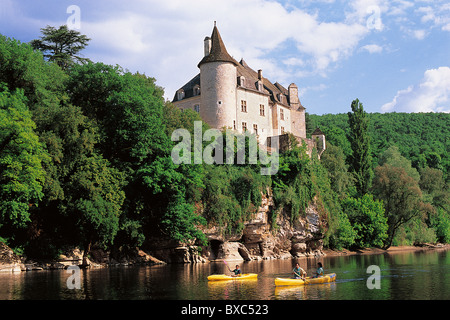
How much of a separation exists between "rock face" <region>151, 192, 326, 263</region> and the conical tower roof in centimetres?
1832

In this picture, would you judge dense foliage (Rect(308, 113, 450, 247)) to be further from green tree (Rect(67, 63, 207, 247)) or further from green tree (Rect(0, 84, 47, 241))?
green tree (Rect(0, 84, 47, 241))

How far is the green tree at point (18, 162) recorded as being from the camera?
31.3 m

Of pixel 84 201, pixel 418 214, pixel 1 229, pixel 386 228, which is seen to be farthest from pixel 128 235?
pixel 418 214

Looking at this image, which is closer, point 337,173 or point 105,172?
point 105,172

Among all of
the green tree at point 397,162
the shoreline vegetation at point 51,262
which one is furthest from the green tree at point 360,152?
the shoreline vegetation at point 51,262

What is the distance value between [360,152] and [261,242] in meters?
28.0

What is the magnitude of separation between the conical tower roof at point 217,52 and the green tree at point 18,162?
2938 cm

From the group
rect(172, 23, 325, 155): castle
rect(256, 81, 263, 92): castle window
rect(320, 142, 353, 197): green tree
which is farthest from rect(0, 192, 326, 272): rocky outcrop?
rect(256, 81, 263, 92): castle window

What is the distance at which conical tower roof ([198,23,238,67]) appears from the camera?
57906mm

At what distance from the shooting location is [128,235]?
41188 mm

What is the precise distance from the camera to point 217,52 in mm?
58344

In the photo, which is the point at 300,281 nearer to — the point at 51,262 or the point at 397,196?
the point at 51,262

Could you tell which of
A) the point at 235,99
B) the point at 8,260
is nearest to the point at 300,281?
the point at 8,260

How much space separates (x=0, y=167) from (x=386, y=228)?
50033mm
